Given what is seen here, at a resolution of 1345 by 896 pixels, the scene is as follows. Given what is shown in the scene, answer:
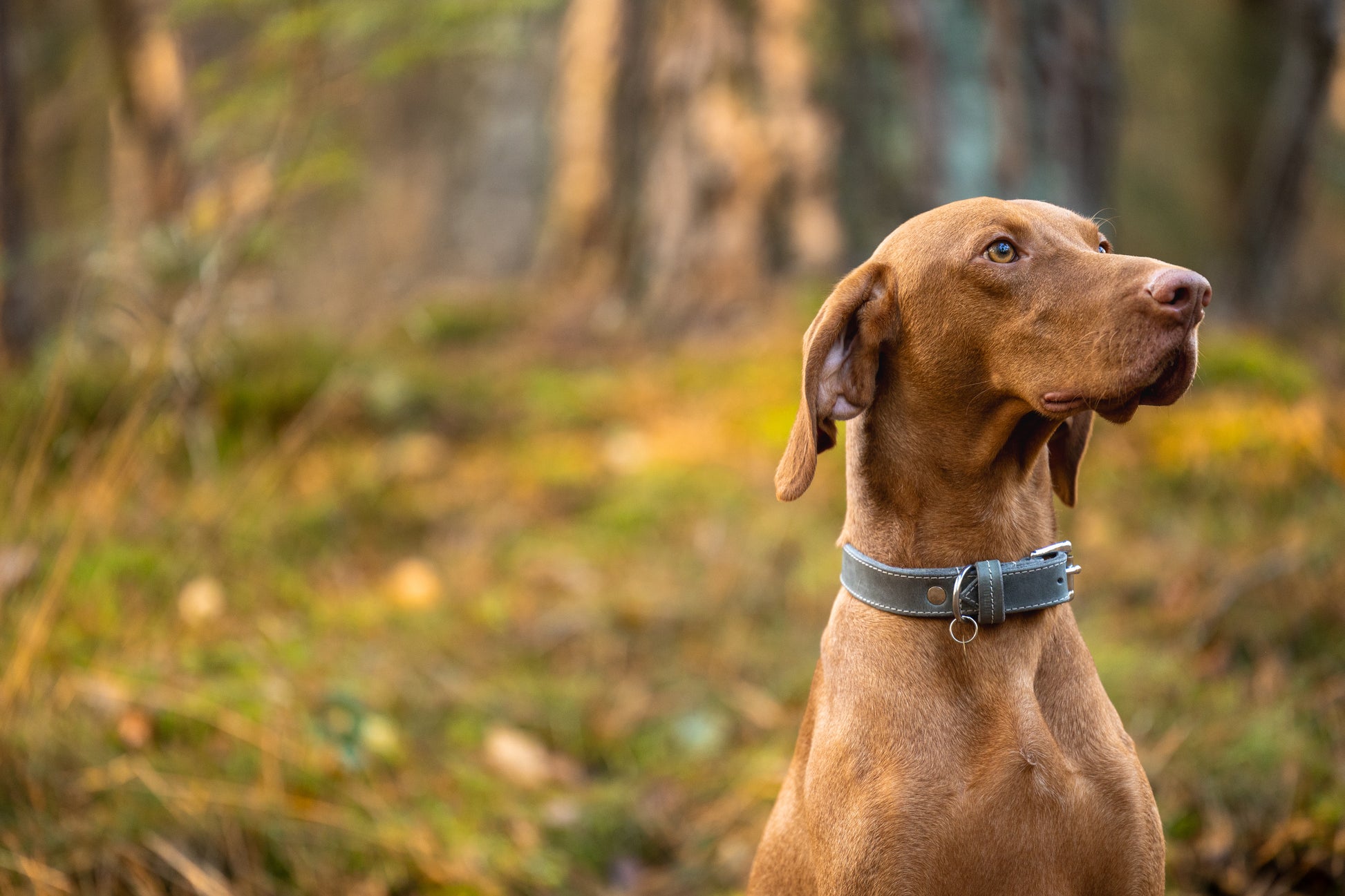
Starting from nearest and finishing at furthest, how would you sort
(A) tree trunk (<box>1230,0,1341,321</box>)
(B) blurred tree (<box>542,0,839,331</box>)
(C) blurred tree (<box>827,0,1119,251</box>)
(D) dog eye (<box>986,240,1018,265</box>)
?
(D) dog eye (<box>986,240,1018,265</box>)
(C) blurred tree (<box>827,0,1119,251</box>)
(B) blurred tree (<box>542,0,839,331</box>)
(A) tree trunk (<box>1230,0,1341,321</box>)

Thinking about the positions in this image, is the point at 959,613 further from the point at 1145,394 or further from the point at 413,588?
the point at 413,588

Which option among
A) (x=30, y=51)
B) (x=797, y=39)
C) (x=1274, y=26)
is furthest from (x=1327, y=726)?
(x=30, y=51)

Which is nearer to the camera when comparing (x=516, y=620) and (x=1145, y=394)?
(x=1145, y=394)

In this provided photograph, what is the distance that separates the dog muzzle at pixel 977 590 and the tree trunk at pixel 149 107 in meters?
6.57

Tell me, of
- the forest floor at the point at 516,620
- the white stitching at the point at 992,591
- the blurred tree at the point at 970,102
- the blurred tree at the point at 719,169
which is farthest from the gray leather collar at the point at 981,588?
the blurred tree at the point at 719,169

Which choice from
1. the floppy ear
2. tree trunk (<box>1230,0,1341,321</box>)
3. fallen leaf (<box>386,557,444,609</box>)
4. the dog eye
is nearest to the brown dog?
the dog eye

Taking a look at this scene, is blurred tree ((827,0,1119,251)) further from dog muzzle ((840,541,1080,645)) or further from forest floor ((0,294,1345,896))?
dog muzzle ((840,541,1080,645))

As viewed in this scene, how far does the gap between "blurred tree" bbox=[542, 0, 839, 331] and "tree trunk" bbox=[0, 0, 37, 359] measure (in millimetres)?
3612

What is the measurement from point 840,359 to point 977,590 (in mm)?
489

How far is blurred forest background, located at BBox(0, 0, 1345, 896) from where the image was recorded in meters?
3.30

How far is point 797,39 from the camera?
6.63 m

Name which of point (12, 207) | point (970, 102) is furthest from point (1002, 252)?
point (12, 207)

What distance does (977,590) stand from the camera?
6.39ft

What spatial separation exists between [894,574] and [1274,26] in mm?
8835
